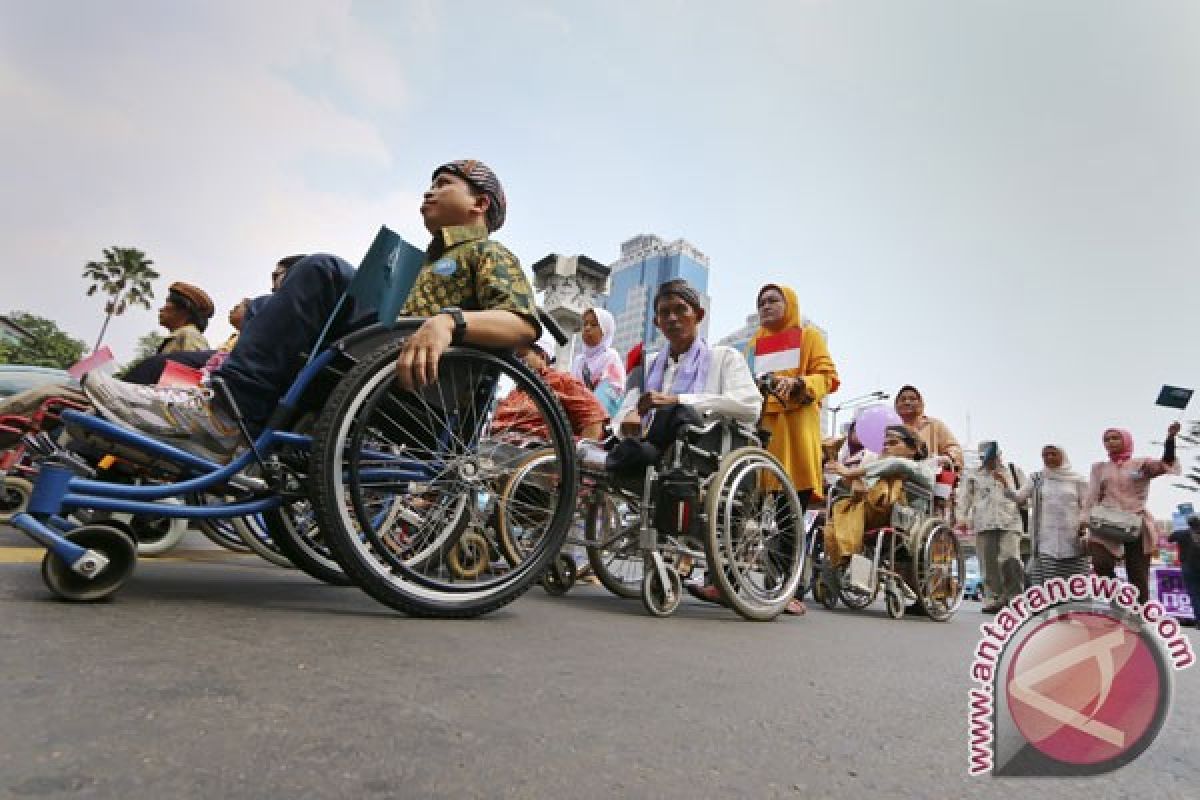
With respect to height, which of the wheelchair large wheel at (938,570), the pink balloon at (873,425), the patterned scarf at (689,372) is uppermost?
the pink balloon at (873,425)

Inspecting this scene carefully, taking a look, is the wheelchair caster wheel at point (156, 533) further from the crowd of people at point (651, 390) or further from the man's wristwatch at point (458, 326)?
the man's wristwatch at point (458, 326)

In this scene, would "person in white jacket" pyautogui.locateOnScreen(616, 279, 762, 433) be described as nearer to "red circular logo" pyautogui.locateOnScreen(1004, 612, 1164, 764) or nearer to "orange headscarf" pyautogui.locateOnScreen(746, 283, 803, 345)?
"orange headscarf" pyautogui.locateOnScreen(746, 283, 803, 345)

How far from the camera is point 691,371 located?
3186 mm

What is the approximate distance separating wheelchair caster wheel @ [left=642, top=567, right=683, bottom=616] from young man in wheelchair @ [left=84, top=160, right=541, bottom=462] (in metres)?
1.15

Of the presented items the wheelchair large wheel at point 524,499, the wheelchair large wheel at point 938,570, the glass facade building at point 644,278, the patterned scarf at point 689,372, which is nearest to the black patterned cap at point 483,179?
the wheelchair large wheel at point 524,499

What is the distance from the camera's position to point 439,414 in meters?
1.88

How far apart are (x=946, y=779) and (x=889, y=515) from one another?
3.40 meters

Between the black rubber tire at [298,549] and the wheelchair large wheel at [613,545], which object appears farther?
the wheelchair large wheel at [613,545]

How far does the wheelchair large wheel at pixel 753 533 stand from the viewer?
2479mm

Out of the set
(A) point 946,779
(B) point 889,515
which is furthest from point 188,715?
(B) point 889,515

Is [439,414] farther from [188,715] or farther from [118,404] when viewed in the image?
[188,715]

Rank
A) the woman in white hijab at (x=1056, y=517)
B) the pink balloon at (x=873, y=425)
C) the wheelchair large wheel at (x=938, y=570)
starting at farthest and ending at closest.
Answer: the pink balloon at (x=873, y=425), the woman in white hijab at (x=1056, y=517), the wheelchair large wheel at (x=938, y=570)

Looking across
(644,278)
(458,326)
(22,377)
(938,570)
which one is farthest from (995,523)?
(644,278)

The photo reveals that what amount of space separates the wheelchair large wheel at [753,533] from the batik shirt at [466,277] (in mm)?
1160
